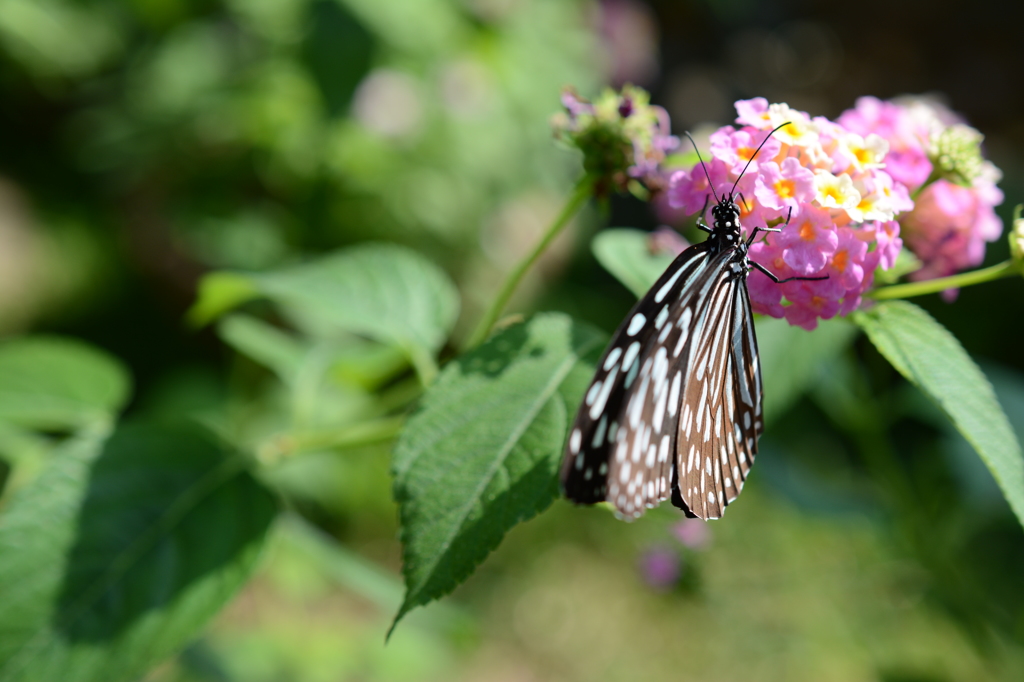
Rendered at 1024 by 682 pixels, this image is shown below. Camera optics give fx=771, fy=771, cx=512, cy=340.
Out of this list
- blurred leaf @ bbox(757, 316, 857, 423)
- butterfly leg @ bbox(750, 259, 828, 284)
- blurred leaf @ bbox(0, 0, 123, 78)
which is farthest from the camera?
blurred leaf @ bbox(0, 0, 123, 78)

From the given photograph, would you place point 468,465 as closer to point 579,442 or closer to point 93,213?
point 579,442

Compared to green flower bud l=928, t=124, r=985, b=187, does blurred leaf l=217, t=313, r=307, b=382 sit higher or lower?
lower

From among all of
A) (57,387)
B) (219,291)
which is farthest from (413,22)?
(57,387)

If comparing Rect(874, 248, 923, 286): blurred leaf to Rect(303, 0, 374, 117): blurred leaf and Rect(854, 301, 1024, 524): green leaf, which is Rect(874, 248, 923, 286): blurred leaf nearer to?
Rect(854, 301, 1024, 524): green leaf

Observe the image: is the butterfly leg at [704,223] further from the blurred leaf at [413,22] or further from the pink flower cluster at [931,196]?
the blurred leaf at [413,22]

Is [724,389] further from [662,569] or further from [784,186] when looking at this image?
[662,569]

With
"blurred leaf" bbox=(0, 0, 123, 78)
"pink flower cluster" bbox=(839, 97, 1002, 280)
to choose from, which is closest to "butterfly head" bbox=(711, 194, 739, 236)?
"pink flower cluster" bbox=(839, 97, 1002, 280)
